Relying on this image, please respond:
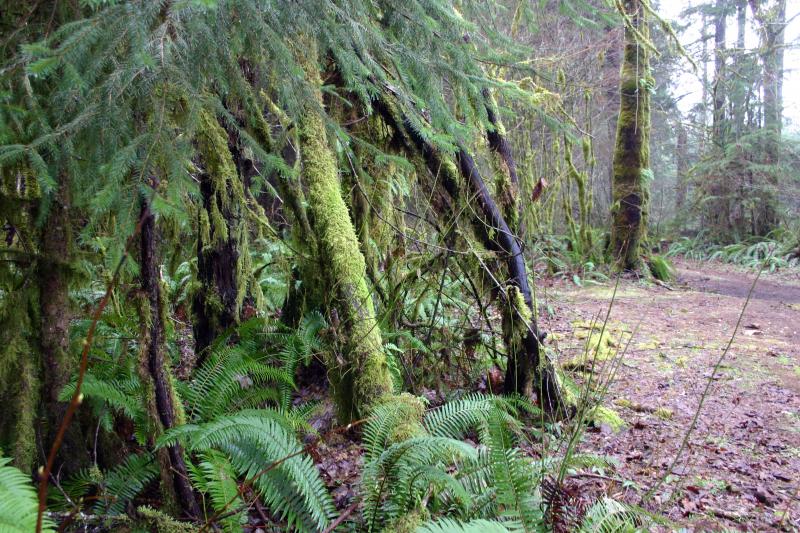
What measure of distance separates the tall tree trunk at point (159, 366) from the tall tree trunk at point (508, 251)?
1972 mm

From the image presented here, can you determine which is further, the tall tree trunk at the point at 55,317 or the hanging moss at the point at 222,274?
the hanging moss at the point at 222,274

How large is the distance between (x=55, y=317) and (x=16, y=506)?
1.33 metres

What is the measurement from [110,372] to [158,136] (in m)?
2.16

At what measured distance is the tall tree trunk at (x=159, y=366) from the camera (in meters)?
2.11

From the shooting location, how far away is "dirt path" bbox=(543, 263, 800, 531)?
2.92m

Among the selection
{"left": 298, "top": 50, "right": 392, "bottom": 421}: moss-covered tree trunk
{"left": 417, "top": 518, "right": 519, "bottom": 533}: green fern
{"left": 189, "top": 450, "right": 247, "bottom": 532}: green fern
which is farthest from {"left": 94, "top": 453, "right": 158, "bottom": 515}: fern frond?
{"left": 417, "top": 518, "right": 519, "bottom": 533}: green fern

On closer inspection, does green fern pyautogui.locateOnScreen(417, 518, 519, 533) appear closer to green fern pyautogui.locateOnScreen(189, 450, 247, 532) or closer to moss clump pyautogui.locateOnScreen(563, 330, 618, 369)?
green fern pyautogui.locateOnScreen(189, 450, 247, 532)

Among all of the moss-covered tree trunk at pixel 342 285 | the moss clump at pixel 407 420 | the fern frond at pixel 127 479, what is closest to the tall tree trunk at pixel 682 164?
the moss-covered tree trunk at pixel 342 285

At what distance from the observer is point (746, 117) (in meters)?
16.8

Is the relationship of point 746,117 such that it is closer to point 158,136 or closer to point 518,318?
point 518,318

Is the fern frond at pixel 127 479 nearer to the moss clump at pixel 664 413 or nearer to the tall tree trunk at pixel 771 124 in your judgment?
the moss clump at pixel 664 413

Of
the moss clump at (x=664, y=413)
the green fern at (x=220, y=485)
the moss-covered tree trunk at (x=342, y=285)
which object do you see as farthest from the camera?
the moss clump at (x=664, y=413)

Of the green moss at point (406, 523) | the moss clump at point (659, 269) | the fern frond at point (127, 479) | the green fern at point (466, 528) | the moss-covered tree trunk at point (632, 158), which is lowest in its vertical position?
the fern frond at point (127, 479)

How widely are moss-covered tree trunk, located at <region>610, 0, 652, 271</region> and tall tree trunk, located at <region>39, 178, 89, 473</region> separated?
1012 centimetres
